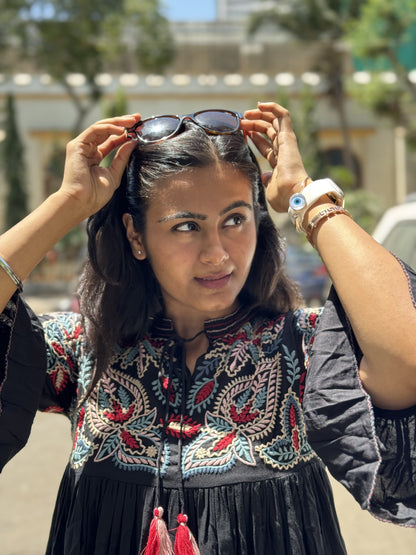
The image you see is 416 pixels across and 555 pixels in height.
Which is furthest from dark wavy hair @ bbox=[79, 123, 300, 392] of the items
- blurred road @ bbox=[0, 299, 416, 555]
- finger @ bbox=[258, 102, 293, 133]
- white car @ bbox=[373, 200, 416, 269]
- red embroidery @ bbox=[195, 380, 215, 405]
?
blurred road @ bbox=[0, 299, 416, 555]

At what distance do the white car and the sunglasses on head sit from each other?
2110 mm

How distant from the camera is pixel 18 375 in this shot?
1717 millimetres

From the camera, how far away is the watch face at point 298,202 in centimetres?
169

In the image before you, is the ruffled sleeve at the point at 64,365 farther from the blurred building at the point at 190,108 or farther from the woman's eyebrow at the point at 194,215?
the blurred building at the point at 190,108

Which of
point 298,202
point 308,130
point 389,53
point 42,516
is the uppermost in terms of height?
point 389,53

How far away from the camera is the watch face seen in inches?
66.7

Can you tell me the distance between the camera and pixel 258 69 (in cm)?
3006

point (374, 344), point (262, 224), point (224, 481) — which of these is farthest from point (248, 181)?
point (224, 481)

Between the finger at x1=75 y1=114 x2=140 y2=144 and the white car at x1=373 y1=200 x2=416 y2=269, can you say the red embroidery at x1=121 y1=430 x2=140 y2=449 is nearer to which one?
the finger at x1=75 y1=114 x2=140 y2=144

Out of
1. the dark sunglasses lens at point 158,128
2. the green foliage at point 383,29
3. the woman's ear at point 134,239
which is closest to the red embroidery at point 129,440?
the woman's ear at point 134,239

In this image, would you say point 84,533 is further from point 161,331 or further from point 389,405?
point 389,405

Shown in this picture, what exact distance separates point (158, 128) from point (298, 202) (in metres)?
0.41

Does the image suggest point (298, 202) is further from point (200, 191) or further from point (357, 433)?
point (357, 433)

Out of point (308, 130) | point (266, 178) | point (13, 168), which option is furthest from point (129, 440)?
point (308, 130)
